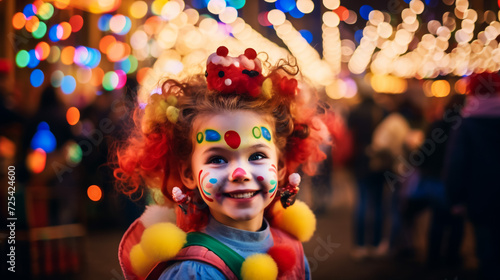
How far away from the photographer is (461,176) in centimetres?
312

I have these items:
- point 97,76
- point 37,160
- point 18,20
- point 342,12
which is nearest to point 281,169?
point 18,20

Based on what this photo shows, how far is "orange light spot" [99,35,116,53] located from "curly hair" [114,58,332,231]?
3.44 meters

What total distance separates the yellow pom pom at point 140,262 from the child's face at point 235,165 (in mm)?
259

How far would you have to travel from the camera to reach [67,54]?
3.89 metres

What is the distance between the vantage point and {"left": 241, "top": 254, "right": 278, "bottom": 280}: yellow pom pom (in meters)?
1.39

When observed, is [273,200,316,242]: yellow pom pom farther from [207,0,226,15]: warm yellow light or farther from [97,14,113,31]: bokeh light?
[97,14,113,31]: bokeh light

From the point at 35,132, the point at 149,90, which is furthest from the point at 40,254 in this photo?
the point at 149,90

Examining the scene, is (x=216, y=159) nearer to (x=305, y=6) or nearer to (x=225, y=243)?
(x=225, y=243)

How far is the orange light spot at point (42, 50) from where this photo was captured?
2949mm

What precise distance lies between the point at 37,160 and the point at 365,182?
3036 millimetres

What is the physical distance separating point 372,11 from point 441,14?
61 cm

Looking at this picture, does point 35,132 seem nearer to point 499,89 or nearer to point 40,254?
point 40,254

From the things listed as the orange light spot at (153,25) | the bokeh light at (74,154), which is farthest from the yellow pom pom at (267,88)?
the orange light spot at (153,25)

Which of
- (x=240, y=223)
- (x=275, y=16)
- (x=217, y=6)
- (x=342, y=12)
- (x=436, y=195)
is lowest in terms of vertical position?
(x=436, y=195)
